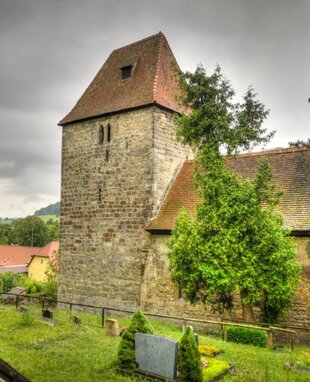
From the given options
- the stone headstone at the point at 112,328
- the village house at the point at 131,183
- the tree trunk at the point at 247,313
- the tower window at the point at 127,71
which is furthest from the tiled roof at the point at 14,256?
the tree trunk at the point at 247,313

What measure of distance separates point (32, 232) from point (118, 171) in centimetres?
6469

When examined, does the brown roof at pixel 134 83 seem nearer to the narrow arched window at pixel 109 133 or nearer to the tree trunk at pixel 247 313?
the narrow arched window at pixel 109 133

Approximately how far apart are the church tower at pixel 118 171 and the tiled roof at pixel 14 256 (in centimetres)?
4724

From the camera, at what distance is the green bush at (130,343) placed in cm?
842

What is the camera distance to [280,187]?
15133 millimetres

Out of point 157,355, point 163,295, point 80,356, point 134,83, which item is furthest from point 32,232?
Result: point 157,355

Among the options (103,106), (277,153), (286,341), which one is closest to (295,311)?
(286,341)

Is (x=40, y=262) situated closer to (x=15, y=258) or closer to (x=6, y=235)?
(x=15, y=258)

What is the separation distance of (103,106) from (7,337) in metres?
12.3

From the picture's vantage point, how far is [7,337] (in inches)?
428

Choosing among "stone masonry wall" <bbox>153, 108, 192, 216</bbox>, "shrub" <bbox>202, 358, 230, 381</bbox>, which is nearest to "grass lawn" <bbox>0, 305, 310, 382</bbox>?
"shrub" <bbox>202, 358, 230, 381</bbox>

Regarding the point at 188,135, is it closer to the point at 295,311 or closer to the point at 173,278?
the point at 173,278

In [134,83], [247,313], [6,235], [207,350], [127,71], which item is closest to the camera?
[207,350]

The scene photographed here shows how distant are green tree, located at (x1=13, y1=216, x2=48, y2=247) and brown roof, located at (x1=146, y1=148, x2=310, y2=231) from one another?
213ft
